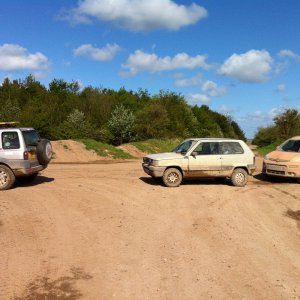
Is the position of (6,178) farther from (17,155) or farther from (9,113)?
(9,113)

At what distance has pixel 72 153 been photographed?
28.6m

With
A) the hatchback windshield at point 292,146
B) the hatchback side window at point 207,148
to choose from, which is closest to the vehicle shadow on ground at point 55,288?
the hatchback side window at point 207,148

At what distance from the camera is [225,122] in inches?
4365

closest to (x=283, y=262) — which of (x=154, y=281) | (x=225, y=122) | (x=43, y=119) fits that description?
(x=154, y=281)

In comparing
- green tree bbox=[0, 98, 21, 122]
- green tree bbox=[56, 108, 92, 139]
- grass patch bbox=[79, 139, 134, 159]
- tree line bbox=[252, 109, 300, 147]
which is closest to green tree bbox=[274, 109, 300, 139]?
tree line bbox=[252, 109, 300, 147]

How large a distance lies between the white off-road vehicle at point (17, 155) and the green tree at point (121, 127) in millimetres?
40136

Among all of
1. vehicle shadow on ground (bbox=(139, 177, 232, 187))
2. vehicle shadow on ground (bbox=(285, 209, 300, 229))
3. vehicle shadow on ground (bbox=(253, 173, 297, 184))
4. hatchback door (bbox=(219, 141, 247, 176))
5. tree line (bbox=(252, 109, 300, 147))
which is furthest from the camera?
tree line (bbox=(252, 109, 300, 147))

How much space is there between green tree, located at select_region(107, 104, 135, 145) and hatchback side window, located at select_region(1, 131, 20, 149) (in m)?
40.3

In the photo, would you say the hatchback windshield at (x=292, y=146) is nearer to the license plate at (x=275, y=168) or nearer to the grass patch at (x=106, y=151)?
the license plate at (x=275, y=168)

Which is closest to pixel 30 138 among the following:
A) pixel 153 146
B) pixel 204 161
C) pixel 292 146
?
pixel 204 161

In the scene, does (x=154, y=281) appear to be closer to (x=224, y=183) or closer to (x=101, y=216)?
(x=101, y=216)

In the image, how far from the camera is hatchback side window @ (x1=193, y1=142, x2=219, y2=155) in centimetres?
1498

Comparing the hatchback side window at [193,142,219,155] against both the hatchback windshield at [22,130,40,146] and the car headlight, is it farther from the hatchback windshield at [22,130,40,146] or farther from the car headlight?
the hatchback windshield at [22,130,40,146]

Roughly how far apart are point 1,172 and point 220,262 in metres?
8.38
